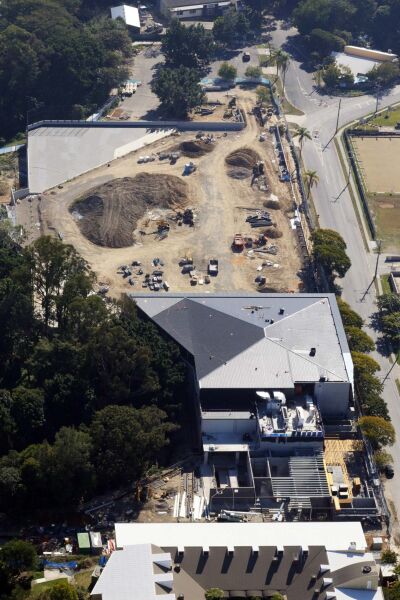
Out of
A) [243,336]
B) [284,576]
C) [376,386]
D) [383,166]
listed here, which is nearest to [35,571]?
[284,576]

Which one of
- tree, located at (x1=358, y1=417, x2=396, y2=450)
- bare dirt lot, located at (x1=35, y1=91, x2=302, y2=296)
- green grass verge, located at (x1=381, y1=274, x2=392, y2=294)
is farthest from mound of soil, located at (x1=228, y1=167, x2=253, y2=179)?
tree, located at (x1=358, y1=417, x2=396, y2=450)

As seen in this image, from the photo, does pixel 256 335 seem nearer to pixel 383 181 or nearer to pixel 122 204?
pixel 122 204

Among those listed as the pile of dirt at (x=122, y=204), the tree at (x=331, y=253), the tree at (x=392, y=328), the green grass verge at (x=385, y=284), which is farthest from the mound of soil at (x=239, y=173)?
the tree at (x=392, y=328)

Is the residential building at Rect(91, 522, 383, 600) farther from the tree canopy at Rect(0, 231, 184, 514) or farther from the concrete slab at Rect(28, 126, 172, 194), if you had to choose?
the concrete slab at Rect(28, 126, 172, 194)

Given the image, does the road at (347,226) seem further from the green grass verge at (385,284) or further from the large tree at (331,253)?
the large tree at (331,253)

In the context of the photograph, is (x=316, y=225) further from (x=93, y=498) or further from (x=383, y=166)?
(x=93, y=498)
